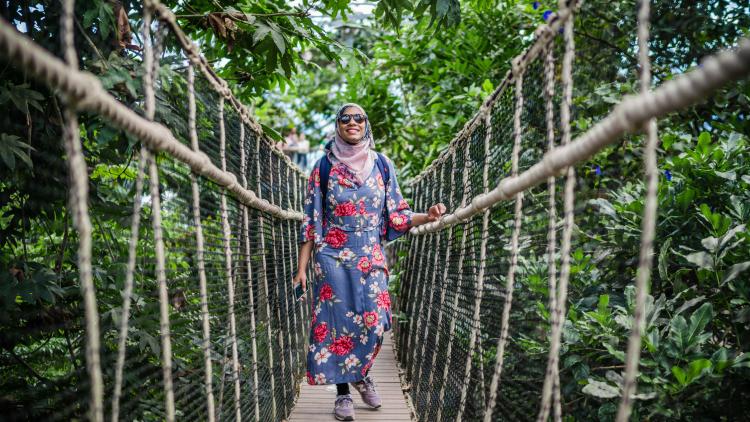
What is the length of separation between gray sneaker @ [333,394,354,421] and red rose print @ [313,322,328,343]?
247 mm

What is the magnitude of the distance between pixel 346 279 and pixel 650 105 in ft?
5.93

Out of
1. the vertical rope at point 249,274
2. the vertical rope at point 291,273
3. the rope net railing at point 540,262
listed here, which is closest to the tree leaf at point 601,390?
the rope net railing at point 540,262

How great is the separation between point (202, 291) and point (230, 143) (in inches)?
23.5

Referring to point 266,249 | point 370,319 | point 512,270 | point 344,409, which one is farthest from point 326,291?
point 512,270

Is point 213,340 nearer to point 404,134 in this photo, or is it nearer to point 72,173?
point 72,173

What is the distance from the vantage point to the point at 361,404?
2.62 meters

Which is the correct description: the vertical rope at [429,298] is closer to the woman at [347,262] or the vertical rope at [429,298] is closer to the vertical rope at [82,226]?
the woman at [347,262]

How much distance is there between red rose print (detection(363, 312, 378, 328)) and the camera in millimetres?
2381

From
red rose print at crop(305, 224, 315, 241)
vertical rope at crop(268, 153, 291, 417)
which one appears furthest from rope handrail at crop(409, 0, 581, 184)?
vertical rope at crop(268, 153, 291, 417)

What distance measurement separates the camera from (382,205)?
2.48 metres

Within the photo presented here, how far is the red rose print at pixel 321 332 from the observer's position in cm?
238

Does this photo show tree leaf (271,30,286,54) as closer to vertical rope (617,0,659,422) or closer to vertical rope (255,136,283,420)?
vertical rope (255,136,283,420)

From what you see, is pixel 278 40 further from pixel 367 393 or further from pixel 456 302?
pixel 367 393

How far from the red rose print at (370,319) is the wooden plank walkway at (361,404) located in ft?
1.29
